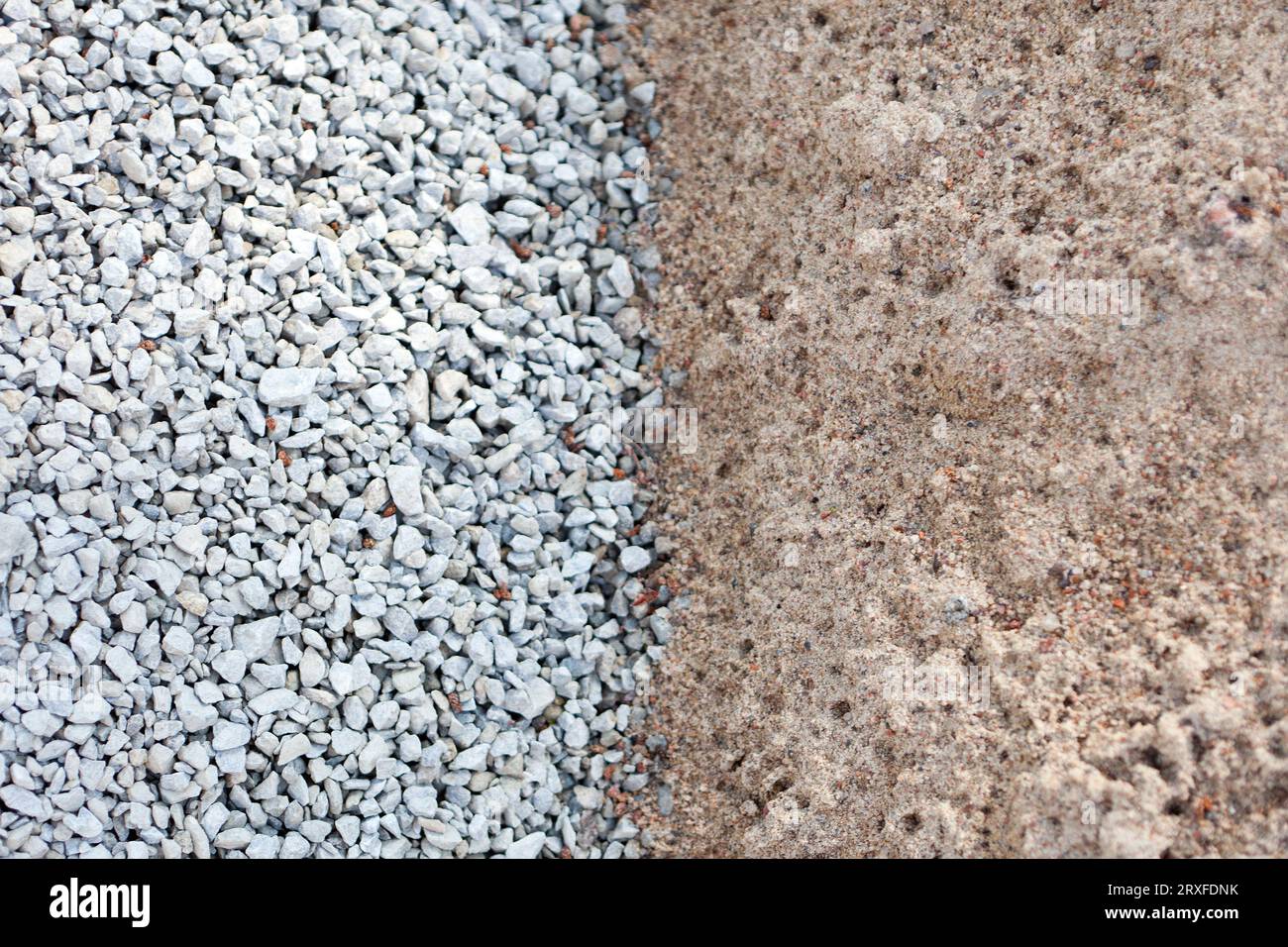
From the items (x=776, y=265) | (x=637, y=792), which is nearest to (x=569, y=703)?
(x=637, y=792)

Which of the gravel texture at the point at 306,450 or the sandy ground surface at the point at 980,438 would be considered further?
the gravel texture at the point at 306,450

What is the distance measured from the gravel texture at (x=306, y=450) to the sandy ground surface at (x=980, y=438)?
298 millimetres

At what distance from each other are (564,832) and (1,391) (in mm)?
1544

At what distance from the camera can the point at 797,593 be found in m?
2.46

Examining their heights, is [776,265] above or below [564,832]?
above

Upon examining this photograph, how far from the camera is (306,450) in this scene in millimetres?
2398

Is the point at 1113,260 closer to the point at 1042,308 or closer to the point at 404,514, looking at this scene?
the point at 1042,308

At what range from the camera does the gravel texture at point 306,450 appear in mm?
2215

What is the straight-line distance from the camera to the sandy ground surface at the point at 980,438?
202 cm

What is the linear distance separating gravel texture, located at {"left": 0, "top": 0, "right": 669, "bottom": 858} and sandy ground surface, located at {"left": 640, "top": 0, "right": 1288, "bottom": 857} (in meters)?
0.30

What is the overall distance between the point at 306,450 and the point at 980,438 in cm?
149

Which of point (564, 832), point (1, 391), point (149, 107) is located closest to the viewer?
point (1, 391)

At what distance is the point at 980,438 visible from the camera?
2309mm

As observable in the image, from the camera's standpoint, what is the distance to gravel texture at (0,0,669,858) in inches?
87.2
